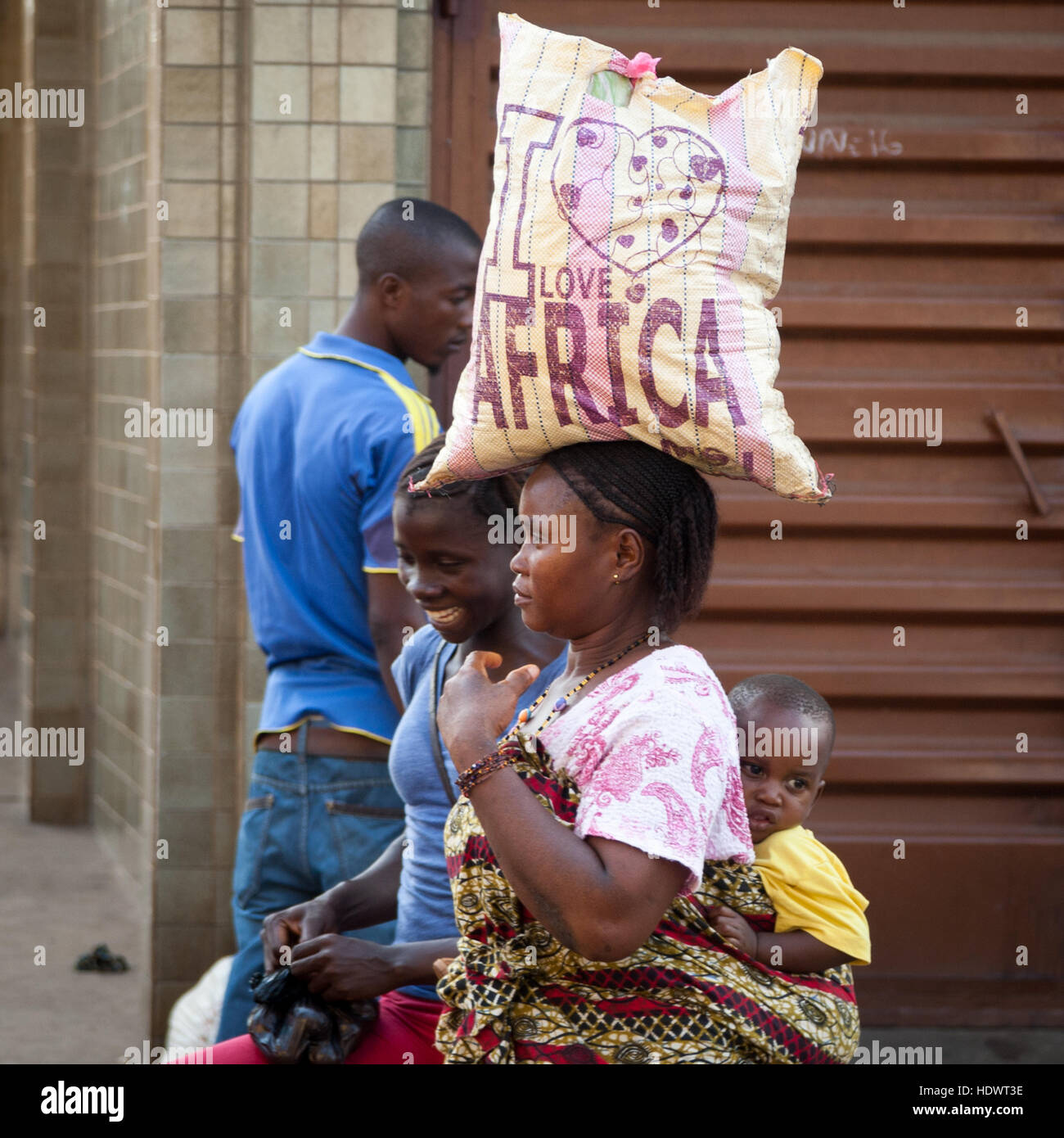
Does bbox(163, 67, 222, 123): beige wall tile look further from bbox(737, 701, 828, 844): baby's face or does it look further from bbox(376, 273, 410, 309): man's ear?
bbox(737, 701, 828, 844): baby's face

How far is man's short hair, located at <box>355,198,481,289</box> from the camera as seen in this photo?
3619 millimetres

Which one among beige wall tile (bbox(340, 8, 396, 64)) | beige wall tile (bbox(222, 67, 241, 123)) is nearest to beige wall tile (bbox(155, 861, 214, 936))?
beige wall tile (bbox(222, 67, 241, 123))

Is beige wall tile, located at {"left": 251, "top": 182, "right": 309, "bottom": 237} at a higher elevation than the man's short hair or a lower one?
higher

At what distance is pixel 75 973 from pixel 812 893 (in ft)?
12.0

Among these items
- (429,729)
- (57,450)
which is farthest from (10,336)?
(429,729)

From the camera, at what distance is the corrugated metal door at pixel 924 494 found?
439cm

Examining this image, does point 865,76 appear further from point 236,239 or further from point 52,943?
point 52,943

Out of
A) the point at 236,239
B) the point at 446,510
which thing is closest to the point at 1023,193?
the point at 236,239

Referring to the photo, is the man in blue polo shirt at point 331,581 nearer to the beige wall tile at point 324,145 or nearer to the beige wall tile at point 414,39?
the beige wall tile at point 324,145

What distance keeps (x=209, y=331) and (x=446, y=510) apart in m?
2.17

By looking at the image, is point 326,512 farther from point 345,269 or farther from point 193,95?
point 193,95

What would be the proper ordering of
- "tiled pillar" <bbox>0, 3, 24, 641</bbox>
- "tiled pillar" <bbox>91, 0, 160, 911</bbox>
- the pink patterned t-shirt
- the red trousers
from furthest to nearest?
"tiled pillar" <bbox>0, 3, 24, 641</bbox> < "tiled pillar" <bbox>91, 0, 160, 911</bbox> < the red trousers < the pink patterned t-shirt

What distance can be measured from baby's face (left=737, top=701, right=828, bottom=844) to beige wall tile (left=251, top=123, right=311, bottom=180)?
2.51m

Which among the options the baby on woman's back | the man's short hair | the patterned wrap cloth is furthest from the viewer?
the man's short hair
